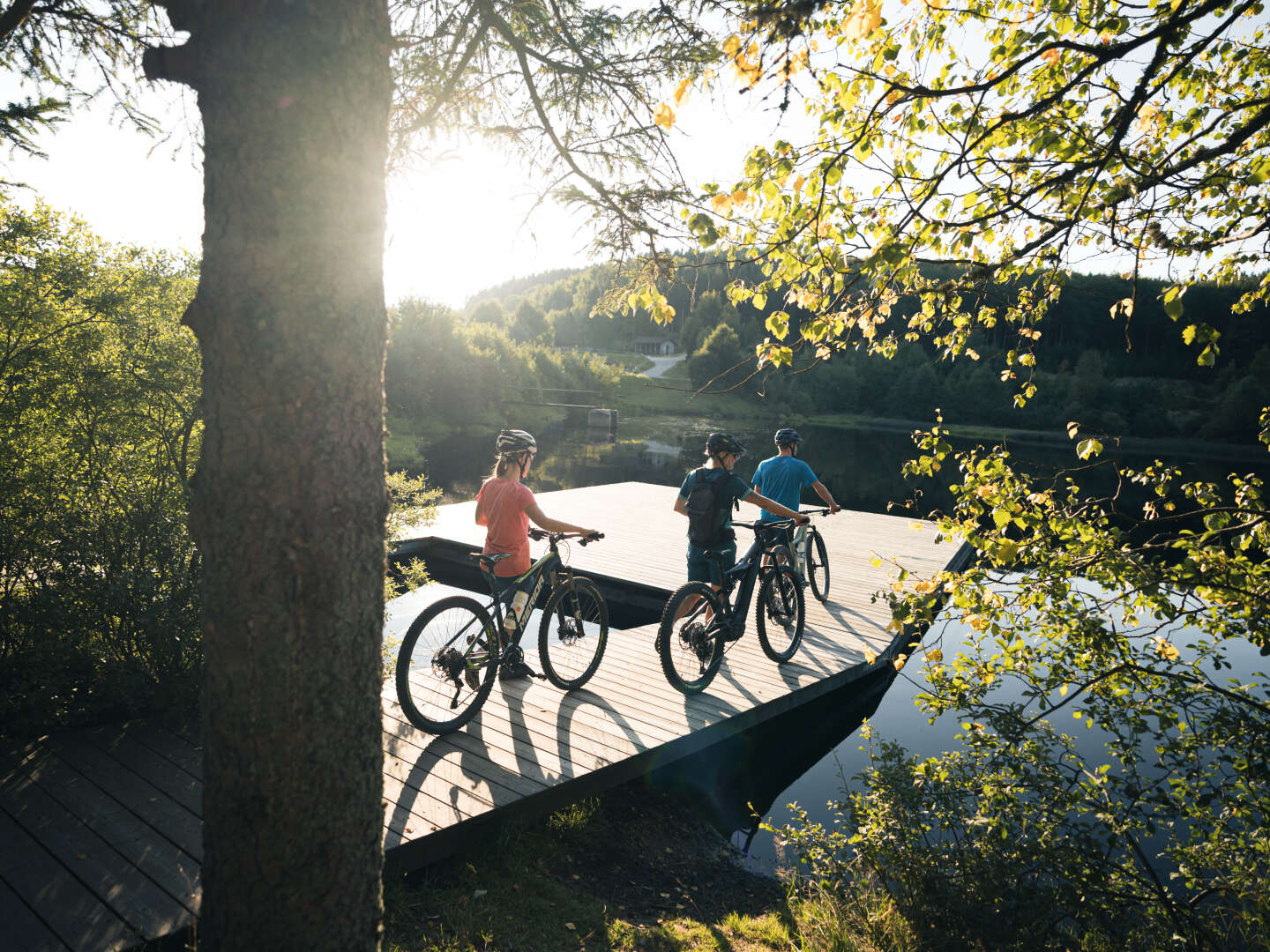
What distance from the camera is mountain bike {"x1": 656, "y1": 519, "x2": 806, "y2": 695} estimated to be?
5.02 meters

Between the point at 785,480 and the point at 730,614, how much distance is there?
5.39ft

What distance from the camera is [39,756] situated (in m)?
3.69

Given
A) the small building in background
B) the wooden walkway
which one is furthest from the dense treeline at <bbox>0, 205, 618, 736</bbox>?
the small building in background

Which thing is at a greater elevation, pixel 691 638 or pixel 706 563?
pixel 706 563

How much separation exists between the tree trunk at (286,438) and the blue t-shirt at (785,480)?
506 cm

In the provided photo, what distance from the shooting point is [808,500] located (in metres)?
16.1

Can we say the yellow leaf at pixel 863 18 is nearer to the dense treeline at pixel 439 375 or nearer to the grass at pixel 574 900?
the grass at pixel 574 900

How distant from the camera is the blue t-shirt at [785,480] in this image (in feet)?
21.4

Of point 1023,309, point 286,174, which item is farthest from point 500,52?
point 1023,309

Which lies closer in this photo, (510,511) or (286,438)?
(286,438)

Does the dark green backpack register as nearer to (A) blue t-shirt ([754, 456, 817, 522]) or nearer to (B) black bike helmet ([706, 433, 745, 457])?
(B) black bike helmet ([706, 433, 745, 457])

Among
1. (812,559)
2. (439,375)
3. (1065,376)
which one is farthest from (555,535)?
(1065,376)

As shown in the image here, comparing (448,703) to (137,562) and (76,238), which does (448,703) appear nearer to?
(137,562)

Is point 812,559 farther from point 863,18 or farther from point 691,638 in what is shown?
point 863,18
